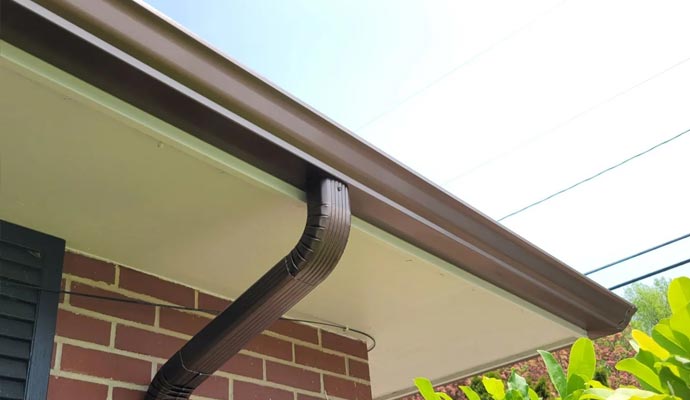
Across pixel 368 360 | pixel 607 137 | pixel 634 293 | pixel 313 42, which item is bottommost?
pixel 368 360

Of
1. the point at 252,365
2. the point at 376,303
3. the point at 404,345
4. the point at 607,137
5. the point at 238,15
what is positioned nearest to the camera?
the point at 252,365

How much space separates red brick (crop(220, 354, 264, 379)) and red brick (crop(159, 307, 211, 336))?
0.58ft

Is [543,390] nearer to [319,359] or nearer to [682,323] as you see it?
[319,359]

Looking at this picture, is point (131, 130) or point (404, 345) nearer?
point (131, 130)

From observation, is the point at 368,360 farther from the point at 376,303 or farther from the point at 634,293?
the point at 634,293

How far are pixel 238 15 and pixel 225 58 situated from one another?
18.5 feet

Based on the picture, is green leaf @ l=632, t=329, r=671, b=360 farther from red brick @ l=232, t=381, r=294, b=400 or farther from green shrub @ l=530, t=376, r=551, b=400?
green shrub @ l=530, t=376, r=551, b=400

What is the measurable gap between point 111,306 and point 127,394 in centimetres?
29

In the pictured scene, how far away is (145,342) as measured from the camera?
2242 mm

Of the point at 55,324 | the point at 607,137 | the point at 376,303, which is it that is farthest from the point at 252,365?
the point at 607,137

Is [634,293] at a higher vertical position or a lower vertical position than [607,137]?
lower

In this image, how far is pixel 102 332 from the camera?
6.99 feet

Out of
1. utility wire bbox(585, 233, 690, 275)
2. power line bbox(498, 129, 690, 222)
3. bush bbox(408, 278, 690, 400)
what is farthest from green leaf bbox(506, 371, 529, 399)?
power line bbox(498, 129, 690, 222)

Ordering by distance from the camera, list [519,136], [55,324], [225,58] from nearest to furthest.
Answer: [225,58], [55,324], [519,136]
